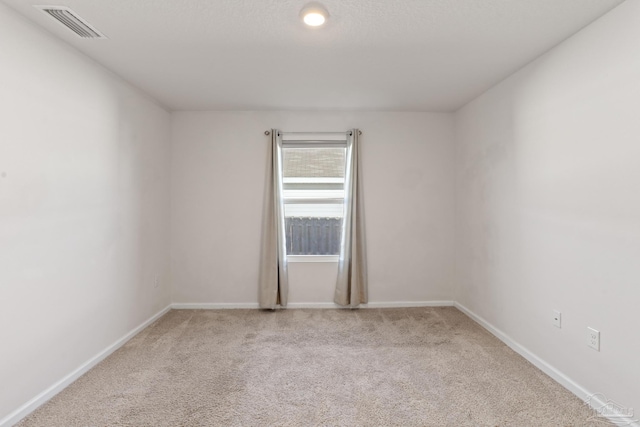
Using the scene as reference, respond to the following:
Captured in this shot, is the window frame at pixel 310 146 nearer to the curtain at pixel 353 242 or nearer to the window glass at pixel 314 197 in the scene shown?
the window glass at pixel 314 197

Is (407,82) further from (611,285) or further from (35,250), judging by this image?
(35,250)

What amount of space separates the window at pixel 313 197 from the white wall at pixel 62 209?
1584mm

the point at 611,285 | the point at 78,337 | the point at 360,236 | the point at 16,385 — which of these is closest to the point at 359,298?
the point at 360,236

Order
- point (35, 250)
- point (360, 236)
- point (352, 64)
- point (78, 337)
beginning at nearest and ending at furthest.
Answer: point (35, 250)
point (78, 337)
point (352, 64)
point (360, 236)

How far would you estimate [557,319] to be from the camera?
7.42 feet

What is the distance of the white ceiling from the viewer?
1816 mm

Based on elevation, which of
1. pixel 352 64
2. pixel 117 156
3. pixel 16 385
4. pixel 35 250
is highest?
pixel 352 64

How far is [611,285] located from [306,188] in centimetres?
288

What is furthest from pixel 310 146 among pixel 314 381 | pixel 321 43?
pixel 314 381

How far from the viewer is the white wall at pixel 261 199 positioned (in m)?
3.83

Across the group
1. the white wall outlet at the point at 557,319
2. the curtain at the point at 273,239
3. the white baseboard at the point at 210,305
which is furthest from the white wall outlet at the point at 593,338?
the white baseboard at the point at 210,305

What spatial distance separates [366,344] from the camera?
9.39 ft

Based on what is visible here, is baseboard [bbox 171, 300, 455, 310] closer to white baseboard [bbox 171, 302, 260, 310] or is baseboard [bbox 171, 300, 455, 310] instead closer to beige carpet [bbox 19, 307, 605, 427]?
white baseboard [bbox 171, 302, 260, 310]

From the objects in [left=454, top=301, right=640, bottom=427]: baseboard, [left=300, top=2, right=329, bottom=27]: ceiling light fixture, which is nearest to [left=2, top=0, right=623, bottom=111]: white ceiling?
[left=300, top=2, right=329, bottom=27]: ceiling light fixture
